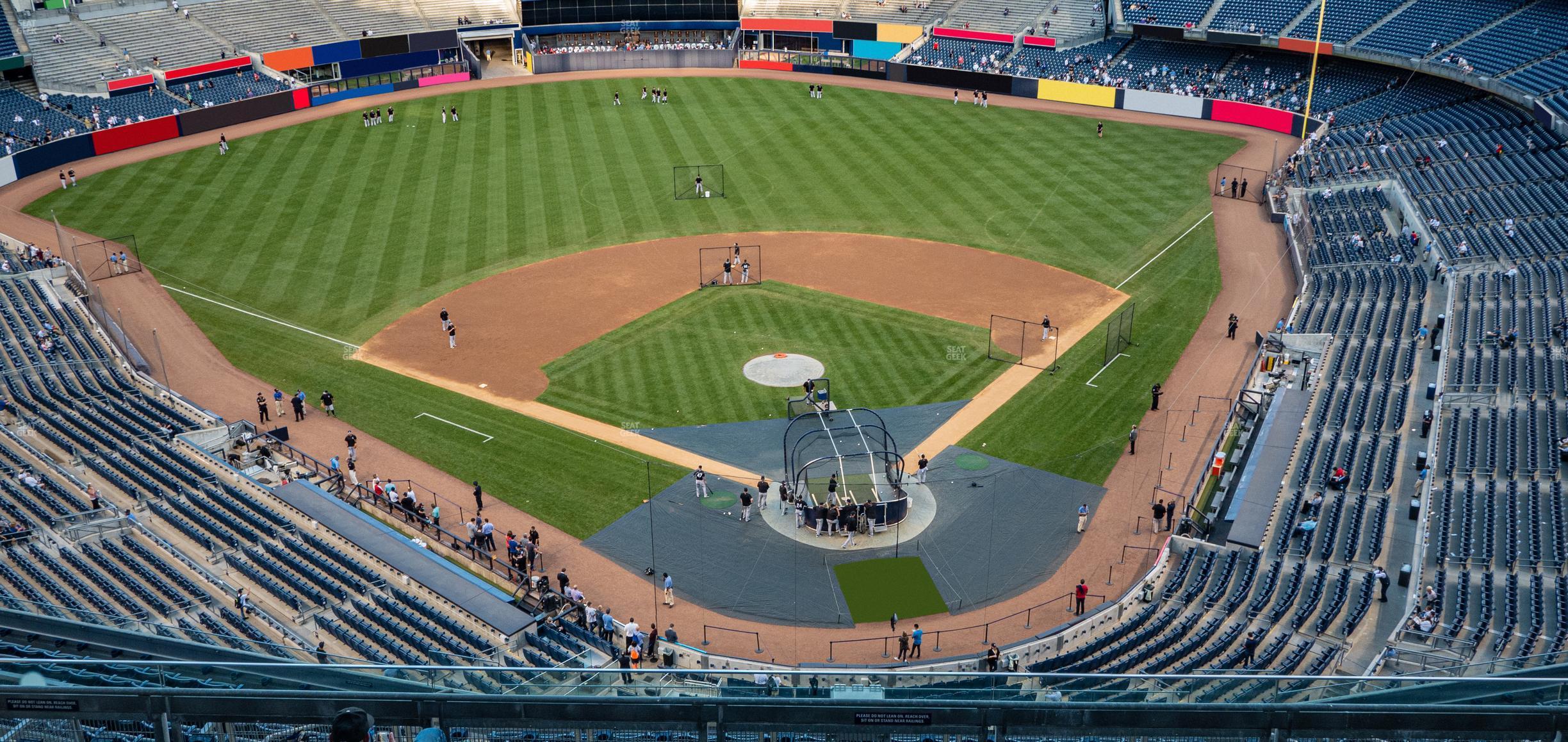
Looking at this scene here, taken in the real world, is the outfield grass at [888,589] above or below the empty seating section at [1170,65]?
below

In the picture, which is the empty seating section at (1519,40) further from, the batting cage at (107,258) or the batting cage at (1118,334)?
the batting cage at (107,258)

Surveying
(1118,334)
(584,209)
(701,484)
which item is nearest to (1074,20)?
(584,209)

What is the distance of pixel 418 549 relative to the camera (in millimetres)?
31750

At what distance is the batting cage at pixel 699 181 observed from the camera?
6158 centimetres

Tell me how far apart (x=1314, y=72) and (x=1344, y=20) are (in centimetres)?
786

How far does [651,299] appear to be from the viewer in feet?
164

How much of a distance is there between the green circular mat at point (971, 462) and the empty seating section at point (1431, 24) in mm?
42445

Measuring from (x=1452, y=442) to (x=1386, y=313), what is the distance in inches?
417

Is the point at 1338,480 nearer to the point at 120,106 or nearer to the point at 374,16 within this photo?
the point at 120,106

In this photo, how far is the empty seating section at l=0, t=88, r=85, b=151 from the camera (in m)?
64.5

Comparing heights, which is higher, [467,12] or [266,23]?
[467,12]

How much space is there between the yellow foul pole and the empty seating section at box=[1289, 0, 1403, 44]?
14.8 inches

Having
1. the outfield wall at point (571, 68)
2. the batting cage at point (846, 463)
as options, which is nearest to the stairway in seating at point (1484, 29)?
the outfield wall at point (571, 68)

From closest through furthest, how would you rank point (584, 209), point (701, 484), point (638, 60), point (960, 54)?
point (701, 484)
point (584, 209)
point (960, 54)
point (638, 60)
